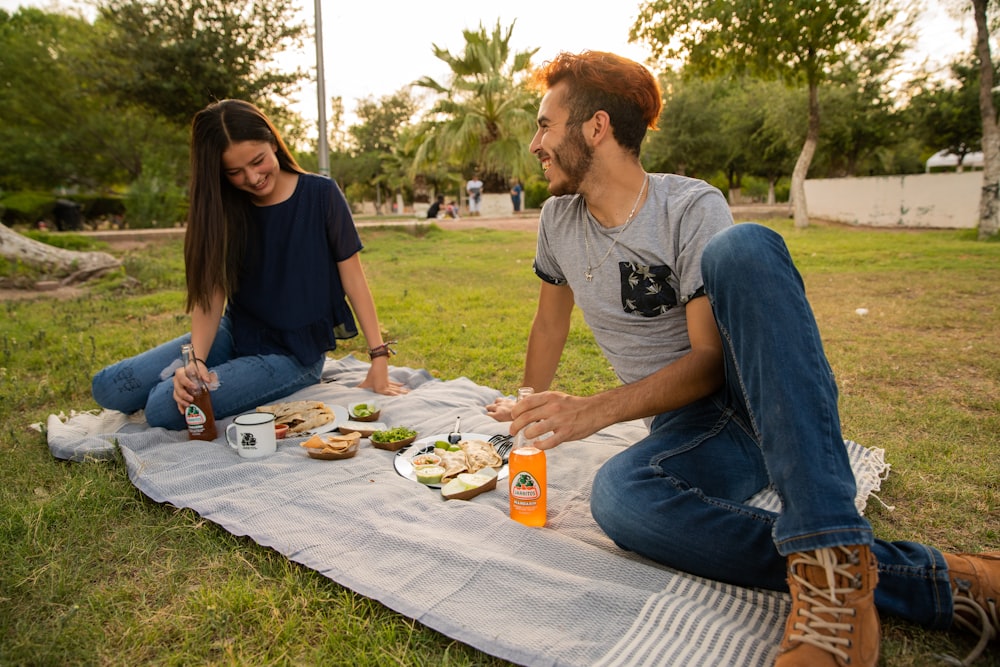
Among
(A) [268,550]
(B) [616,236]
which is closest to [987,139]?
(B) [616,236]

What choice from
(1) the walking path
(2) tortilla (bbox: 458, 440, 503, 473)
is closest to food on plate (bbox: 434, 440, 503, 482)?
(2) tortilla (bbox: 458, 440, 503, 473)

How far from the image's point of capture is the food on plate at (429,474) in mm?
→ 2777

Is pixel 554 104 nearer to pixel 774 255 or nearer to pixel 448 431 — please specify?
pixel 774 255

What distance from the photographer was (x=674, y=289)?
91.7 inches

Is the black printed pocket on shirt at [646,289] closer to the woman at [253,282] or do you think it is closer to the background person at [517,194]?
the woman at [253,282]

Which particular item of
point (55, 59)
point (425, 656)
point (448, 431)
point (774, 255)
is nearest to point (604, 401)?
point (774, 255)

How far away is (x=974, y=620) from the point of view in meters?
1.76

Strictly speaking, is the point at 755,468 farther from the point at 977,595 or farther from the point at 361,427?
the point at 361,427

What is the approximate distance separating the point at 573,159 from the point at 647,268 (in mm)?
510

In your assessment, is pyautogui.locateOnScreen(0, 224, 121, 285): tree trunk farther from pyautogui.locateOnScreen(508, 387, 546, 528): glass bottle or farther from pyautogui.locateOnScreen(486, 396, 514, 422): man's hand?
pyautogui.locateOnScreen(508, 387, 546, 528): glass bottle

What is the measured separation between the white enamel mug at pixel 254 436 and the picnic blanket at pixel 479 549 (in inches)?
2.4

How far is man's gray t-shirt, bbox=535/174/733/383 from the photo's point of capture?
223cm

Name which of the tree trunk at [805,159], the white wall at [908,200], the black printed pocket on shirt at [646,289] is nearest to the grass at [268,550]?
the black printed pocket on shirt at [646,289]

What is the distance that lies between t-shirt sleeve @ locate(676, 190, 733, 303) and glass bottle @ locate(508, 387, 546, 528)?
0.65 metres
